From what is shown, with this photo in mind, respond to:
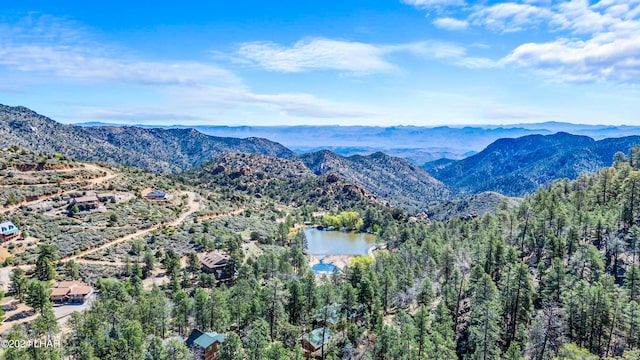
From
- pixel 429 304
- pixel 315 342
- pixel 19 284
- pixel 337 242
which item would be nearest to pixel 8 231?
pixel 19 284

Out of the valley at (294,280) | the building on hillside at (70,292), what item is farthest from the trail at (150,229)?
the building on hillside at (70,292)

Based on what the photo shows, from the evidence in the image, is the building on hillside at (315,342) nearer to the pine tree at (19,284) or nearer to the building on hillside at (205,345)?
the building on hillside at (205,345)

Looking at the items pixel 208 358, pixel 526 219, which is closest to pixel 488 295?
pixel 526 219

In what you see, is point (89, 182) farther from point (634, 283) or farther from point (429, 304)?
point (634, 283)

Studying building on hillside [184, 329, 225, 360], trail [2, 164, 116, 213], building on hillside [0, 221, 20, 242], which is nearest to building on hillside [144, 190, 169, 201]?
trail [2, 164, 116, 213]

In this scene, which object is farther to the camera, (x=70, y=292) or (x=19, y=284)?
(x=70, y=292)

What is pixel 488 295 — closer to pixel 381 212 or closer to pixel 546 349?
pixel 546 349

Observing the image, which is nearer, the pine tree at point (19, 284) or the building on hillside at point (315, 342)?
the building on hillside at point (315, 342)
